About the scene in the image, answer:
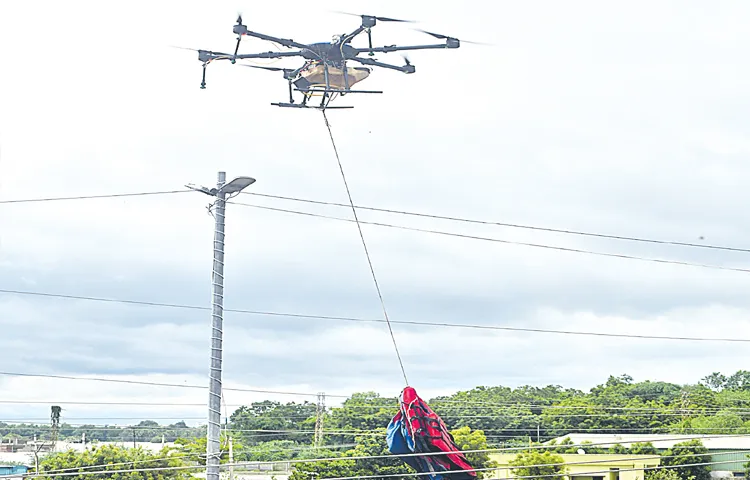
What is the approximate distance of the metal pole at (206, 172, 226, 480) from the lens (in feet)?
53.3

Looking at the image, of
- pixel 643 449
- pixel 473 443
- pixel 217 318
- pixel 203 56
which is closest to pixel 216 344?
pixel 217 318

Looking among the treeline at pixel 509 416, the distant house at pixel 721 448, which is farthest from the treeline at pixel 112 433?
the distant house at pixel 721 448

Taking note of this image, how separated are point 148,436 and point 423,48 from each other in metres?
42.3

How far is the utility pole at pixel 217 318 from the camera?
53.4 ft

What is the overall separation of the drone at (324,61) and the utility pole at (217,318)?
3.25 m

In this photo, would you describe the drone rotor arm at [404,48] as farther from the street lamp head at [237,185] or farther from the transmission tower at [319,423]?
the transmission tower at [319,423]

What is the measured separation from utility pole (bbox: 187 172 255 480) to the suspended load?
17.0 ft

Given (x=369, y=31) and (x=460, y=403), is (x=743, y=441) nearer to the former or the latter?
(x=460, y=403)

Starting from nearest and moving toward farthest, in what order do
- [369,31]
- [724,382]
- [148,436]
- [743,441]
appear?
1. [369,31]
2. [743,441]
3. [148,436]
4. [724,382]

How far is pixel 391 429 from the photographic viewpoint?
68.9ft

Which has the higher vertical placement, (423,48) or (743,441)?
(423,48)

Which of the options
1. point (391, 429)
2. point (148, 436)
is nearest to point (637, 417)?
point (148, 436)

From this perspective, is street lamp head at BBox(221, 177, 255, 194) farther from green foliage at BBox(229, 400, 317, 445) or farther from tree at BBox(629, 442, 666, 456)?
green foliage at BBox(229, 400, 317, 445)

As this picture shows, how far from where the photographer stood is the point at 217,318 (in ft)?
56.4
